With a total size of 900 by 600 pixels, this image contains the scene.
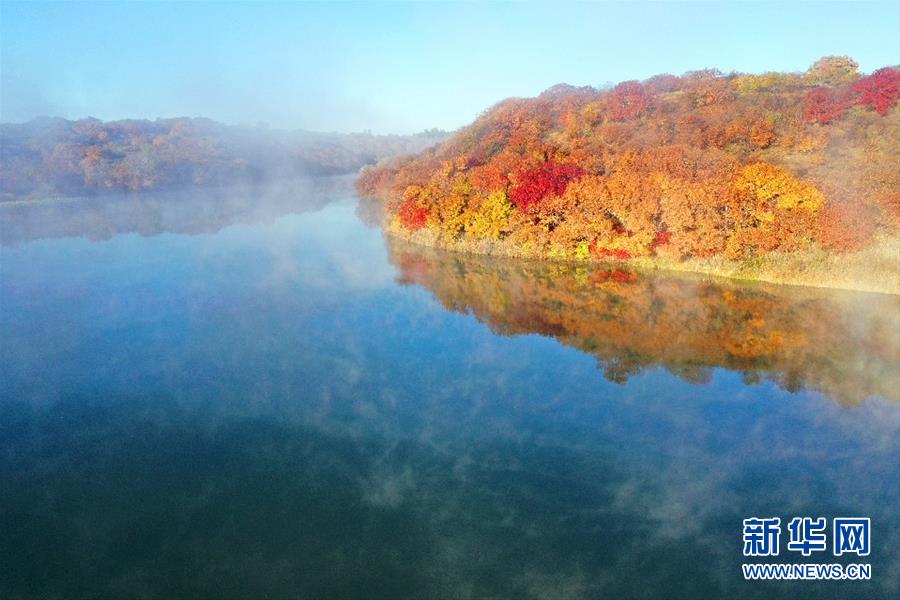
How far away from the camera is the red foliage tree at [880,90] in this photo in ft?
110

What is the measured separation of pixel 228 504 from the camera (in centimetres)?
1150

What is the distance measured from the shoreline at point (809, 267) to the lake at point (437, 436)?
0.99 metres

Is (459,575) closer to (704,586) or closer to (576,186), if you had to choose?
(704,586)

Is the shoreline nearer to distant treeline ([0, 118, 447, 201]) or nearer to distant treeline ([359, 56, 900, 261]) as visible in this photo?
distant treeline ([359, 56, 900, 261])

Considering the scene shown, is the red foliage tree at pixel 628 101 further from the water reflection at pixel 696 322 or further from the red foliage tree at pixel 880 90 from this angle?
the water reflection at pixel 696 322

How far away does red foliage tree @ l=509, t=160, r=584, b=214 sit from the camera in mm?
31516

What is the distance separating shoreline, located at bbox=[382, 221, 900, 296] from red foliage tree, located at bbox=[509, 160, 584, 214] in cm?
442

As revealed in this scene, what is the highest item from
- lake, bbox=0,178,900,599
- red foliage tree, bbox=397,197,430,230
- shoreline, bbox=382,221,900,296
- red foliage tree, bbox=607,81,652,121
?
red foliage tree, bbox=607,81,652,121

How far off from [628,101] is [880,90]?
53.9 ft

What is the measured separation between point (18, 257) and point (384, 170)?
3580 centimetres

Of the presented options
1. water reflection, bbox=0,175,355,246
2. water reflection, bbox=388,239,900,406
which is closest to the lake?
water reflection, bbox=388,239,900,406

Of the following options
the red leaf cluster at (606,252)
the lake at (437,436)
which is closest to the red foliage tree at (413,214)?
the lake at (437,436)

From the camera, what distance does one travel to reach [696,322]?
21.4 meters

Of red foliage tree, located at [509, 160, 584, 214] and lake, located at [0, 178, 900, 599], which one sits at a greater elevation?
red foliage tree, located at [509, 160, 584, 214]
